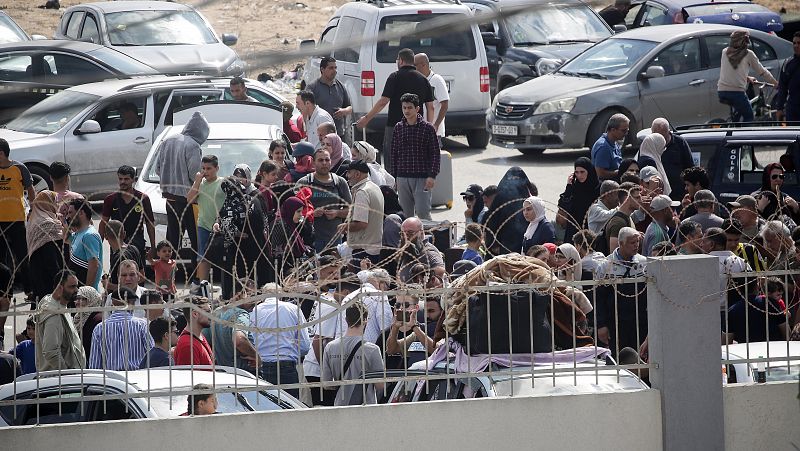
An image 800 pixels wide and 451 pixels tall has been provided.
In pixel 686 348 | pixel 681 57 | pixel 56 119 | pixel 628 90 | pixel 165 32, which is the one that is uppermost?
pixel 165 32

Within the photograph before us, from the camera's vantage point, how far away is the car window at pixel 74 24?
19578 millimetres

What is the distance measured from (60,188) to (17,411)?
501 cm

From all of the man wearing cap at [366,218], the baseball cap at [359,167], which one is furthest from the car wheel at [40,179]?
the man wearing cap at [366,218]

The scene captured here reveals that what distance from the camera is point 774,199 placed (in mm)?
10914

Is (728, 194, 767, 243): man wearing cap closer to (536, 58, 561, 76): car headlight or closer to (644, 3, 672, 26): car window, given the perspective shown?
(536, 58, 561, 76): car headlight

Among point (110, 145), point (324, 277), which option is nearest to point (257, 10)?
point (110, 145)

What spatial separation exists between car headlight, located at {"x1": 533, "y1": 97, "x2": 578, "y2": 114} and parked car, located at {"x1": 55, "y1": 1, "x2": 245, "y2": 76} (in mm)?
4162

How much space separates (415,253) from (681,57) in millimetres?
8502

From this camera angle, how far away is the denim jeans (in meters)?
15.9

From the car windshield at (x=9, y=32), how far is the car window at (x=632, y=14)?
10.7 meters

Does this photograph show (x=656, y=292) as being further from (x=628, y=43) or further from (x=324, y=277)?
(x=628, y=43)

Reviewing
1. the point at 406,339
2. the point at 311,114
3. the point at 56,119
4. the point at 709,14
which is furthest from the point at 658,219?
→ the point at 709,14

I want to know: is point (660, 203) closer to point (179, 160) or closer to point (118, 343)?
point (118, 343)

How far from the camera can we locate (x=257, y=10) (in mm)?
30672
